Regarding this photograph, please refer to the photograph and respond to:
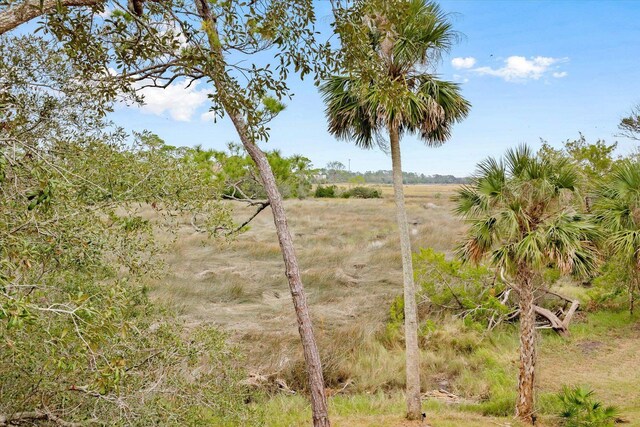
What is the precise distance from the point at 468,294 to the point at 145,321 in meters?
11.3

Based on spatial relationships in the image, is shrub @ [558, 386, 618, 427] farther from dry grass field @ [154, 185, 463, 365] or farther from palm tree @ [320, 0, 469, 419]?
dry grass field @ [154, 185, 463, 365]

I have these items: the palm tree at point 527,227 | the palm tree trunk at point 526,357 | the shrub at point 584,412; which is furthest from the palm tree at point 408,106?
the shrub at point 584,412

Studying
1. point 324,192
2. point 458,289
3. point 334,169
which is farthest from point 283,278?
point 334,169

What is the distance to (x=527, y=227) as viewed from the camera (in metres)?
8.55

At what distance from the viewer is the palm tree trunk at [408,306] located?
28.0 ft

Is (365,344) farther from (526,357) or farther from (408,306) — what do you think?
(526,357)

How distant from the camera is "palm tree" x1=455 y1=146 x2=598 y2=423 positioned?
8.19 m

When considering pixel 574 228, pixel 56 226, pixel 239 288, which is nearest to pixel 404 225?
pixel 574 228

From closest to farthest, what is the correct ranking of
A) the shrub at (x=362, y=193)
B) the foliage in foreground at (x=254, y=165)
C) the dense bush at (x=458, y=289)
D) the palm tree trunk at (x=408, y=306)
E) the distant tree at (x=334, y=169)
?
1. the palm tree trunk at (x=408, y=306)
2. the dense bush at (x=458, y=289)
3. the foliage in foreground at (x=254, y=165)
4. the shrub at (x=362, y=193)
5. the distant tree at (x=334, y=169)

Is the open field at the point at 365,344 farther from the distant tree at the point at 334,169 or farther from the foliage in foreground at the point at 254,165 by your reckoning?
the distant tree at the point at 334,169

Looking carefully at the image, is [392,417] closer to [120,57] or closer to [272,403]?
[272,403]

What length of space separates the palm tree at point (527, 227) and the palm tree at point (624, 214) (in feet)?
8.01

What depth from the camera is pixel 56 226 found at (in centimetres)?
381

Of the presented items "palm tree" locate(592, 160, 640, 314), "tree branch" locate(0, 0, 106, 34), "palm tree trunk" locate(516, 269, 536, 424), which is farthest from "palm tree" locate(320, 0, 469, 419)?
"tree branch" locate(0, 0, 106, 34)
